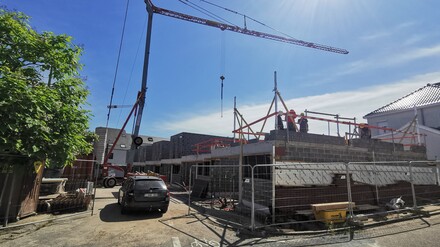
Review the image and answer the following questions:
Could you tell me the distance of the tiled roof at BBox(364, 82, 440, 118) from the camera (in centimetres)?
2503

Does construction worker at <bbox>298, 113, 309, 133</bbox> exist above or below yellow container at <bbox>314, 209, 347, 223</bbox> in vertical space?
above

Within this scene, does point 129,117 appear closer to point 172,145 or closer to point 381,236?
point 172,145

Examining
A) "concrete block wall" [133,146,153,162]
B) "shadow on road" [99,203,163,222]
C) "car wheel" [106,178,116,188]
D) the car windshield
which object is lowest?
"shadow on road" [99,203,163,222]

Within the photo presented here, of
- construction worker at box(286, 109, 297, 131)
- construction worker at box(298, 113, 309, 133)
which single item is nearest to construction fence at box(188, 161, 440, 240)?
construction worker at box(286, 109, 297, 131)

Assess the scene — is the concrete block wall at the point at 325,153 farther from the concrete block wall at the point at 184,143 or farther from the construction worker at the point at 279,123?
the concrete block wall at the point at 184,143

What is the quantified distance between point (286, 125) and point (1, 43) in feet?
34.0

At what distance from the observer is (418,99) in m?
26.6

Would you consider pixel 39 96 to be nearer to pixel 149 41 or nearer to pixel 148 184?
pixel 148 184

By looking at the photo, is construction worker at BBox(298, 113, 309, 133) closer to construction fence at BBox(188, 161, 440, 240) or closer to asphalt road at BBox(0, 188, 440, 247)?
construction fence at BBox(188, 161, 440, 240)

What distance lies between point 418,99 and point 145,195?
97.4 feet

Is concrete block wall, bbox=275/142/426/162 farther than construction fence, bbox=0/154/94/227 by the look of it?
Yes

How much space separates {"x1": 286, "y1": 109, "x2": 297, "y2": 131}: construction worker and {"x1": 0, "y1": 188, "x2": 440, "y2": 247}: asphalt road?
4.65 m

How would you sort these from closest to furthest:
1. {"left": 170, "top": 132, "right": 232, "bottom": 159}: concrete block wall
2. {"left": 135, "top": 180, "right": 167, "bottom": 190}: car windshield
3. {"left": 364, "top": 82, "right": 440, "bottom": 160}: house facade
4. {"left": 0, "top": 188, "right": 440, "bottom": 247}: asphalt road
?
{"left": 0, "top": 188, "right": 440, "bottom": 247}: asphalt road → {"left": 135, "top": 180, "right": 167, "bottom": 190}: car windshield → {"left": 364, "top": 82, "right": 440, "bottom": 160}: house facade → {"left": 170, "top": 132, "right": 232, "bottom": 159}: concrete block wall

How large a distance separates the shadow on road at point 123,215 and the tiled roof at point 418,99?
89.0 feet
